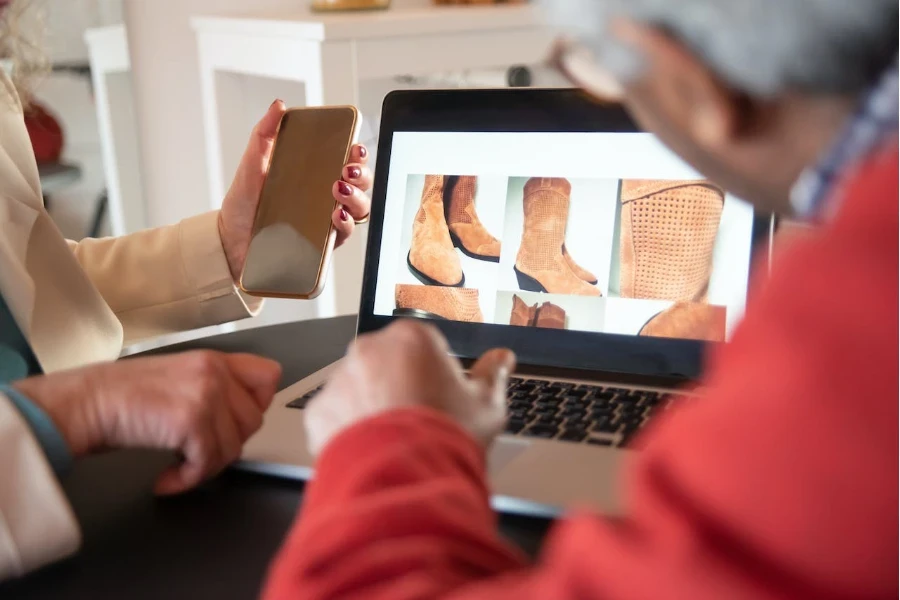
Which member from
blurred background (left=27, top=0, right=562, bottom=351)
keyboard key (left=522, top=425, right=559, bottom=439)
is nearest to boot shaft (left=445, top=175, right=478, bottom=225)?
keyboard key (left=522, top=425, right=559, bottom=439)

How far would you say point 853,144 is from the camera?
0.30 meters

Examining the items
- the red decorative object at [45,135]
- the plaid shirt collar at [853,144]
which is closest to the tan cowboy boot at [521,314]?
the plaid shirt collar at [853,144]

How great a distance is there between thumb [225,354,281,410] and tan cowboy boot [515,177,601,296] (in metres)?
0.24

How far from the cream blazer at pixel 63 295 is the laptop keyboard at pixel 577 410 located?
8.3 inches

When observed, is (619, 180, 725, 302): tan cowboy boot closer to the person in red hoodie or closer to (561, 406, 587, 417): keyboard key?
(561, 406, 587, 417): keyboard key

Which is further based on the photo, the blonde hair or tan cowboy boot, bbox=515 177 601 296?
the blonde hair

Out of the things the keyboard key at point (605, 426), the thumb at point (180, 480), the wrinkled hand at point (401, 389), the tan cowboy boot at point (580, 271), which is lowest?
the thumb at point (180, 480)

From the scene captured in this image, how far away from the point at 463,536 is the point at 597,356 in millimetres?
384

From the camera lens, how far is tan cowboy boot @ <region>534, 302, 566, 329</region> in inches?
29.1

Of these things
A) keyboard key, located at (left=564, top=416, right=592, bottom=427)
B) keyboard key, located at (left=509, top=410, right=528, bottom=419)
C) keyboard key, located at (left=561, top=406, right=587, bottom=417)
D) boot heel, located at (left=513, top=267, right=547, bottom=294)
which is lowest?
keyboard key, located at (left=509, top=410, right=528, bottom=419)

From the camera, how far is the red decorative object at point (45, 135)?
5.17ft

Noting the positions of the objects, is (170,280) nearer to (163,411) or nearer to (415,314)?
(415,314)

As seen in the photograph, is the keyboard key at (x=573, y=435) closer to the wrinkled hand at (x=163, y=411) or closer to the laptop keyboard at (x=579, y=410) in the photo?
the laptop keyboard at (x=579, y=410)

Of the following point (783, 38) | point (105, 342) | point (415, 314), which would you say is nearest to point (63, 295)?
point (105, 342)
